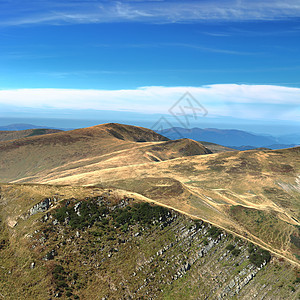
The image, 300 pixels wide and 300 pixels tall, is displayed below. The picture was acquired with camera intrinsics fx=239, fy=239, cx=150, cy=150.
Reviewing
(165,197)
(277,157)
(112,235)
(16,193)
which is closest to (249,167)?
(277,157)

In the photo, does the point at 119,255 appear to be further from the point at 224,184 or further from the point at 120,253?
the point at 224,184

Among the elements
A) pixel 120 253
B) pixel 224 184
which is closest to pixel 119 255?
pixel 120 253

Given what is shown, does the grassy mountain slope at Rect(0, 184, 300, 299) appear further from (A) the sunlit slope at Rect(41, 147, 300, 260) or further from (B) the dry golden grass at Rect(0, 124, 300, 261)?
(A) the sunlit slope at Rect(41, 147, 300, 260)

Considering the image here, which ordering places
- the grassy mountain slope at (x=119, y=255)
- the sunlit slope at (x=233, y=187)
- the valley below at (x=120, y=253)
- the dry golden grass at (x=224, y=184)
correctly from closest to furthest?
the grassy mountain slope at (x=119, y=255) < the valley below at (x=120, y=253) < the sunlit slope at (x=233, y=187) < the dry golden grass at (x=224, y=184)

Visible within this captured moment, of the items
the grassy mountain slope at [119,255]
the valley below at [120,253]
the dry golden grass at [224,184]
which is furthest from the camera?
the dry golden grass at [224,184]

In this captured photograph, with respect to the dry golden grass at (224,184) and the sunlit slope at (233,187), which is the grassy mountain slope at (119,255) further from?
the sunlit slope at (233,187)

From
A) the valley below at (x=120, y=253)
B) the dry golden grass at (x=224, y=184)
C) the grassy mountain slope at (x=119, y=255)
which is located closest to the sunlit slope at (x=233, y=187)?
the dry golden grass at (x=224, y=184)

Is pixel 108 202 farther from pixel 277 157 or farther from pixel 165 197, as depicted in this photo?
pixel 277 157

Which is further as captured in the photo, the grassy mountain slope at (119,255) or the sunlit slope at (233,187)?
the sunlit slope at (233,187)
